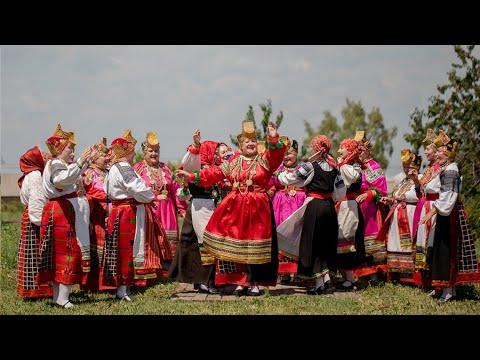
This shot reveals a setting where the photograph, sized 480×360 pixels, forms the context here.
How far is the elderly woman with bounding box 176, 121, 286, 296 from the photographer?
6730 millimetres

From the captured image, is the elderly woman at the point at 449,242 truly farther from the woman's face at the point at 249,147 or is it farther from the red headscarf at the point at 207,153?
the red headscarf at the point at 207,153

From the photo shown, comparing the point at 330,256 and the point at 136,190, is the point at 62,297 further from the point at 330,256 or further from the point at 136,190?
the point at 330,256

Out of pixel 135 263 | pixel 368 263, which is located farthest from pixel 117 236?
pixel 368 263

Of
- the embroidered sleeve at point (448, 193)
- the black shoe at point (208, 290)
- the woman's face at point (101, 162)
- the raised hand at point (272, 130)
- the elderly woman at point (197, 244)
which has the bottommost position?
the black shoe at point (208, 290)

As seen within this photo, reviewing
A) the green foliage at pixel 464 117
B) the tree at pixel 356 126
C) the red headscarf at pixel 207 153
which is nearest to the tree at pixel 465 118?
the green foliage at pixel 464 117

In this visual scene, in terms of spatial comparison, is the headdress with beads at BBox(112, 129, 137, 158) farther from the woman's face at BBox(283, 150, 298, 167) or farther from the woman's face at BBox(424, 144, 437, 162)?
the woman's face at BBox(424, 144, 437, 162)

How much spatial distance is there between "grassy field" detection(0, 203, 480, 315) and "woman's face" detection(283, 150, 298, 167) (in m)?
1.83

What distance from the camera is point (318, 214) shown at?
7059mm

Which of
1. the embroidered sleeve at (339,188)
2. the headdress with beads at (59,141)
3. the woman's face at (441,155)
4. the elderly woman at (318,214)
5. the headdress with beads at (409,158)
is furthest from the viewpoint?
the headdress with beads at (409,158)

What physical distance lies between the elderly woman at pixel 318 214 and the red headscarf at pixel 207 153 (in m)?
0.95

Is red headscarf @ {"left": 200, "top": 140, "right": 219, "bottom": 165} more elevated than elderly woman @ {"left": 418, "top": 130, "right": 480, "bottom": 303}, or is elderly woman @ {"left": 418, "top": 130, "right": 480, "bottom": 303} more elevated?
red headscarf @ {"left": 200, "top": 140, "right": 219, "bottom": 165}

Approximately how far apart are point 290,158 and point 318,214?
1.14 meters

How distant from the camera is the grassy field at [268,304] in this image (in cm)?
609

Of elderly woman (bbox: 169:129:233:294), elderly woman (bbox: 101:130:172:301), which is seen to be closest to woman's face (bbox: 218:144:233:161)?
elderly woman (bbox: 169:129:233:294)
